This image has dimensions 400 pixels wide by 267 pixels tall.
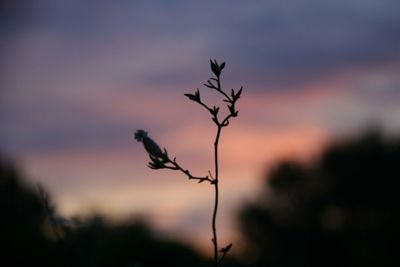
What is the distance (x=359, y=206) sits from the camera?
2630 inches

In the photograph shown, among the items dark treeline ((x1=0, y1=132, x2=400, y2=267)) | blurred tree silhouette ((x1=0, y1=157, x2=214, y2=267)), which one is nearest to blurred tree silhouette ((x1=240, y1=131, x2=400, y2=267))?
dark treeline ((x1=0, y1=132, x2=400, y2=267))

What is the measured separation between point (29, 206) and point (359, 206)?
50.2m

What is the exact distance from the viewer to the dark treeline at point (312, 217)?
17.9 m

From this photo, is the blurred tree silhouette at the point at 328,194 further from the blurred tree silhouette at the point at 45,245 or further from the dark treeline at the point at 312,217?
the blurred tree silhouette at the point at 45,245

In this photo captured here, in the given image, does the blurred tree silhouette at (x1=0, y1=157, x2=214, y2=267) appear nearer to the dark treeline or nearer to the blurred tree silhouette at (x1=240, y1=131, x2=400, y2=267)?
the dark treeline

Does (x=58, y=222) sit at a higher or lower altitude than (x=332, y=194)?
lower

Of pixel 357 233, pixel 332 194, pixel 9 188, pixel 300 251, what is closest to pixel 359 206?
pixel 332 194

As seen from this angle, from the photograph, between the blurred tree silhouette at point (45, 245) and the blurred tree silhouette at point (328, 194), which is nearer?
the blurred tree silhouette at point (45, 245)

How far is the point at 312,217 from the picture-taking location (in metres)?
56.6

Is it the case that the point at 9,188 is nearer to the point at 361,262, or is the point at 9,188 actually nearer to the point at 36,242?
the point at 36,242

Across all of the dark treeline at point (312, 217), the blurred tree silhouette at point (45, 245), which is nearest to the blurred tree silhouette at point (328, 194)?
the dark treeline at point (312, 217)

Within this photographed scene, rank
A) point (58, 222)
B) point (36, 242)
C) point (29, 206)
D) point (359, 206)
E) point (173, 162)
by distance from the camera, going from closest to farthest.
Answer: point (173, 162) < point (58, 222) < point (36, 242) < point (29, 206) < point (359, 206)

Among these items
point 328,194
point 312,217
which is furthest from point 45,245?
point 328,194

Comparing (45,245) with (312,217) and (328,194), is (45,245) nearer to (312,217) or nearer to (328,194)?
(312,217)
